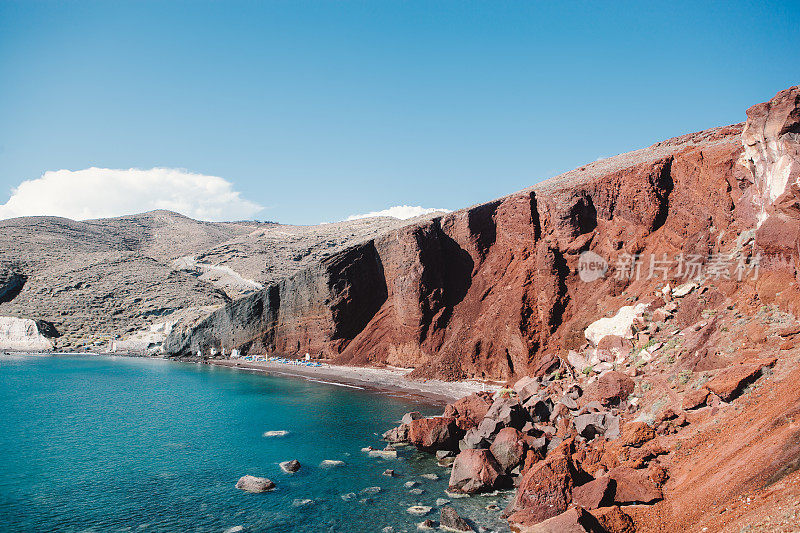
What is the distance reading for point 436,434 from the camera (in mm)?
30453

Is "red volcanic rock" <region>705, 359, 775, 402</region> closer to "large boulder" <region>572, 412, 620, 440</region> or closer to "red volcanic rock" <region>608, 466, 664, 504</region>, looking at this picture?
"red volcanic rock" <region>608, 466, 664, 504</region>

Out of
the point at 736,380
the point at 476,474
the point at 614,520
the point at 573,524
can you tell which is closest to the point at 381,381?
the point at 476,474

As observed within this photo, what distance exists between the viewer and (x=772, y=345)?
20625 mm

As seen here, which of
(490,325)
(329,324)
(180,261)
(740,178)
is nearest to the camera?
(740,178)

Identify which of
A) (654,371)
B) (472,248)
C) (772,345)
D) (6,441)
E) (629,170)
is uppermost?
(629,170)

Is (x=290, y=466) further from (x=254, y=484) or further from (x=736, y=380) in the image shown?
(x=736, y=380)

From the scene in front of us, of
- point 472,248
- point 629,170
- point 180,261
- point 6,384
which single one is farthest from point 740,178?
point 180,261

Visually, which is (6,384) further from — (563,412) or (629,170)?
(629,170)

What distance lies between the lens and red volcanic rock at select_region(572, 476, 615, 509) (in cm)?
1773

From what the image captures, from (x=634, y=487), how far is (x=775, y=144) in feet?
73.6

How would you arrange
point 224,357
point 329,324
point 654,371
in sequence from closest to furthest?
1. point 654,371
2. point 329,324
3. point 224,357

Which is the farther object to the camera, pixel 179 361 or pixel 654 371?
pixel 179 361

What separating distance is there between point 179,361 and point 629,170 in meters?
87.0

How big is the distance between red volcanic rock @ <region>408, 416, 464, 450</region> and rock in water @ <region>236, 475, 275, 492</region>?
10493 mm
